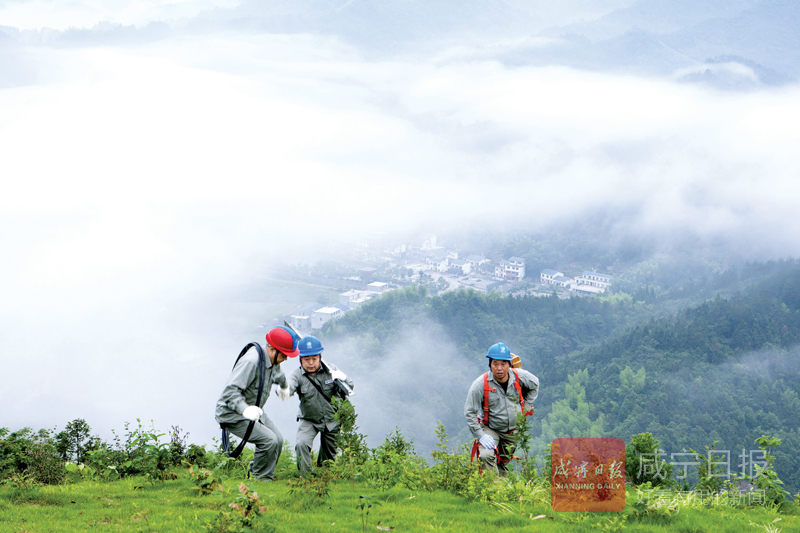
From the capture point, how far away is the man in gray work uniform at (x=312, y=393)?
8547 millimetres

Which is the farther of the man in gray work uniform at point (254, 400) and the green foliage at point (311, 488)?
the man in gray work uniform at point (254, 400)

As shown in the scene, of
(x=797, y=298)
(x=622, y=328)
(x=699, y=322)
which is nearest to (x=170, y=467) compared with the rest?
(x=699, y=322)

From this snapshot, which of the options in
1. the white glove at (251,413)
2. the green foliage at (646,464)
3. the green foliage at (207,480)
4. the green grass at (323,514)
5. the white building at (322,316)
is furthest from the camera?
the white building at (322,316)

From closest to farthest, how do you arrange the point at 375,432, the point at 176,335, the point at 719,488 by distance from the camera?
the point at 719,488 < the point at 375,432 < the point at 176,335

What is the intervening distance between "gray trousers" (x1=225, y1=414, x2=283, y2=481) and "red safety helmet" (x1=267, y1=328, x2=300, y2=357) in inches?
39.5

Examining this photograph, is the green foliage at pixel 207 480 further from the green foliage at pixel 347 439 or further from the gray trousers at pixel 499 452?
the gray trousers at pixel 499 452

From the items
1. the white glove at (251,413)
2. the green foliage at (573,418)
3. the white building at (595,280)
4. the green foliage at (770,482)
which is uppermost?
the white building at (595,280)

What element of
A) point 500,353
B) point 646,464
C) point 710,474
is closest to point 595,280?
point 646,464

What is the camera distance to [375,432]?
267ft

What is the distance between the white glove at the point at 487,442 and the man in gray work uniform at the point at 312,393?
194 centimetres

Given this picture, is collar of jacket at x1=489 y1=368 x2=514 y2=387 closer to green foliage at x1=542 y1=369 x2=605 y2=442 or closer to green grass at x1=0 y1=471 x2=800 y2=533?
green grass at x1=0 y1=471 x2=800 y2=533

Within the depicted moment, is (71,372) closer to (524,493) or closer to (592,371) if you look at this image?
(592,371)

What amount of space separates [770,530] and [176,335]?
612ft

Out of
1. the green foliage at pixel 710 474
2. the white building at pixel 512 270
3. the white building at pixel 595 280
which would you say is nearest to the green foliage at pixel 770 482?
the green foliage at pixel 710 474
